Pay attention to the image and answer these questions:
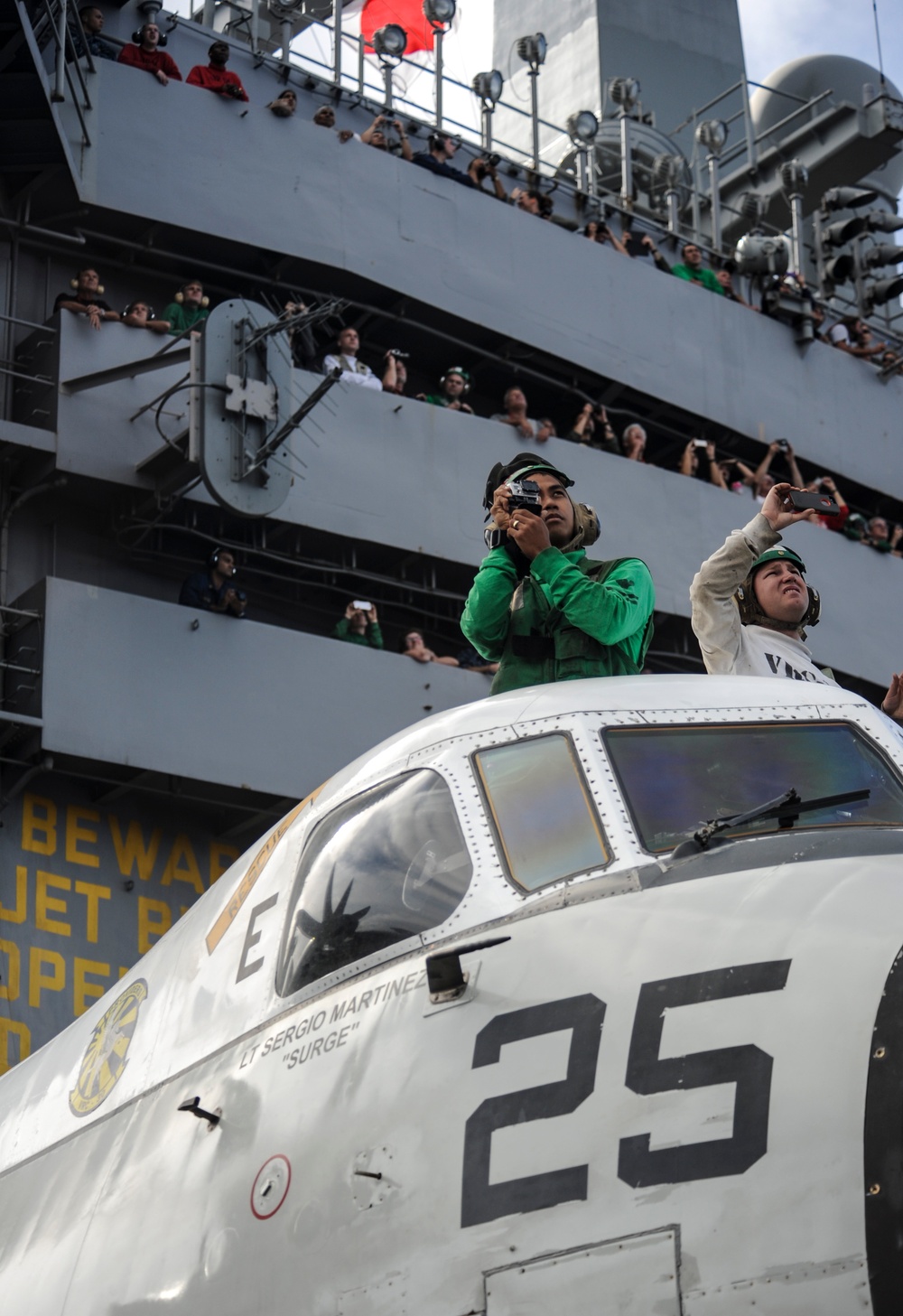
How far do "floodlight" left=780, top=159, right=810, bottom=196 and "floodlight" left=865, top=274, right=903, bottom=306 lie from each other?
2355 mm

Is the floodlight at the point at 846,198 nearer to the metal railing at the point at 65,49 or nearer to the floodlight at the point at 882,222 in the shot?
the floodlight at the point at 882,222

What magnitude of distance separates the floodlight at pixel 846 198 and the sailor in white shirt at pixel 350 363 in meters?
13.0

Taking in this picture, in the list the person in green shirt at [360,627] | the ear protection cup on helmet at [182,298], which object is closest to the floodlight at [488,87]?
the ear protection cup on helmet at [182,298]

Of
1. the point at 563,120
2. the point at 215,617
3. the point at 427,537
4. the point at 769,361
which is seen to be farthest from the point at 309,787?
the point at 563,120

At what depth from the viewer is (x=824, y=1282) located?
4.29 metres

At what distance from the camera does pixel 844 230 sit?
3294cm

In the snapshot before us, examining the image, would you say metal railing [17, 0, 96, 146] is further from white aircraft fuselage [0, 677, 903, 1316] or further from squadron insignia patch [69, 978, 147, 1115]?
white aircraft fuselage [0, 677, 903, 1316]

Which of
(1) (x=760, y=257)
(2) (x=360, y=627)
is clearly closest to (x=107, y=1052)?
(2) (x=360, y=627)

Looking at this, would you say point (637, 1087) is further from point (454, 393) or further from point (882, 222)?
point (882, 222)

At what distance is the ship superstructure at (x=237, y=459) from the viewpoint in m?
19.6

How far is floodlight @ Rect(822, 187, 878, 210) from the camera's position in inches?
1277

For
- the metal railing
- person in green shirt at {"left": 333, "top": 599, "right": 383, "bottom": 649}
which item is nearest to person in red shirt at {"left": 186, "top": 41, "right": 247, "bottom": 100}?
the metal railing

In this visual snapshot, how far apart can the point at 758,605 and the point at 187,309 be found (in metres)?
14.9

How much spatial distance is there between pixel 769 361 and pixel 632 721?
79.9ft
